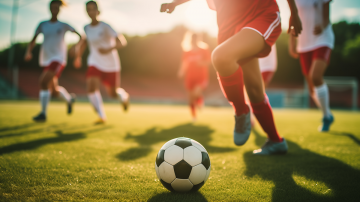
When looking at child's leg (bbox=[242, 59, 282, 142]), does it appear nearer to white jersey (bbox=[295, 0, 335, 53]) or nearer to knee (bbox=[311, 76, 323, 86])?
knee (bbox=[311, 76, 323, 86])

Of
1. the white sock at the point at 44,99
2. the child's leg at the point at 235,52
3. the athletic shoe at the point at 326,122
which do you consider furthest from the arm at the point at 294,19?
the white sock at the point at 44,99

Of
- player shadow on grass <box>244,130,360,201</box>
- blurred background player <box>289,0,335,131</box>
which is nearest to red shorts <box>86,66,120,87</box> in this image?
blurred background player <box>289,0,335,131</box>

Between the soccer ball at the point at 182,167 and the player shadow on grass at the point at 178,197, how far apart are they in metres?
0.03

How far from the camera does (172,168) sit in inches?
60.4

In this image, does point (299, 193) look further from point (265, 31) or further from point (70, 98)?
point (70, 98)

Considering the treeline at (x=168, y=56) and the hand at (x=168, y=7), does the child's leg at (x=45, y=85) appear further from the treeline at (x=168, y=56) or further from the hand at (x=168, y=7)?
the treeline at (x=168, y=56)

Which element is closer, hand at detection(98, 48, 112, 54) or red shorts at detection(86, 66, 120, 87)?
hand at detection(98, 48, 112, 54)

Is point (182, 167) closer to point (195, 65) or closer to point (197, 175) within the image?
point (197, 175)

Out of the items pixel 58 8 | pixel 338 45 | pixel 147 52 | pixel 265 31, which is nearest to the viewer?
pixel 265 31

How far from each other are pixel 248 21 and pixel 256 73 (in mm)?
444

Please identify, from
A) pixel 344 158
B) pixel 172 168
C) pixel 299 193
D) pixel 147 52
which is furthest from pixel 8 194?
pixel 147 52

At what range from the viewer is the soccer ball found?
150cm

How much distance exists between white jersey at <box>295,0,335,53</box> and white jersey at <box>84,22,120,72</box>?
3.44 m

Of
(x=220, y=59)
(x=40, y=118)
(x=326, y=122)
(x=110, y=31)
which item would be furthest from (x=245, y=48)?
(x=40, y=118)
